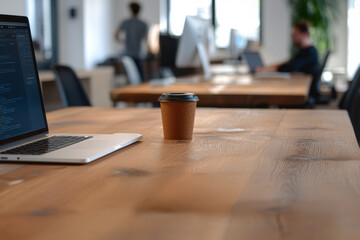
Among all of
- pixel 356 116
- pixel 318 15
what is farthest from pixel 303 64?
pixel 318 15

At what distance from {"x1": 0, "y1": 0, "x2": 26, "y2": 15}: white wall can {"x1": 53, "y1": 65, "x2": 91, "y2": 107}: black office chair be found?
3.23 feet

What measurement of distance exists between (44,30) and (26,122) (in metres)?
7.42

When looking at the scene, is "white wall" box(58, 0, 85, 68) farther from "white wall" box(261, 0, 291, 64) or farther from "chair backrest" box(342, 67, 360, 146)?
"chair backrest" box(342, 67, 360, 146)

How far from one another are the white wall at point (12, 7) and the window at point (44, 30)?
455cm

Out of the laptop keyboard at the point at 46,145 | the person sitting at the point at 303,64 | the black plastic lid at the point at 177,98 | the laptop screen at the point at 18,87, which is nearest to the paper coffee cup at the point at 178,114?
the black plastic lid at the point at 177,98

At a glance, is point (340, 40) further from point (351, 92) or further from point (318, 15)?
point (351, 92)

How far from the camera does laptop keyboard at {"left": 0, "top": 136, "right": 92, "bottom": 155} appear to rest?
1018 mm

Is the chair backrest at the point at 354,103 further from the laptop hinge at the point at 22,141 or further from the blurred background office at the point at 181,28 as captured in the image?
the blurred background office at the point at 181,28

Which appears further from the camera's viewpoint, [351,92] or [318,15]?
[318,15]

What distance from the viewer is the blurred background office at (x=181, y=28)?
27.7ft

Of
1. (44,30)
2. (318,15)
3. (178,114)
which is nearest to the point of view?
(178,114)

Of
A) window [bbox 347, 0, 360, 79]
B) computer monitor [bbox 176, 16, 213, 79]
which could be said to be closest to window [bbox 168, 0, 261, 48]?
window [bbox 347, 0, 360, 79]

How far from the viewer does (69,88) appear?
7.50 ft

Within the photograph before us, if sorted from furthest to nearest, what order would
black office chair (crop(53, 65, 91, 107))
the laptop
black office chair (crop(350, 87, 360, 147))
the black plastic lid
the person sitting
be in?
the person sitting → black office chair (crop(53, 65, 91, 107)) → black office chair (crop(350, 87, 360, 147)) → the black plastic lid → the laptop
